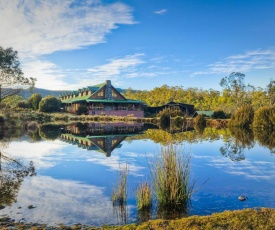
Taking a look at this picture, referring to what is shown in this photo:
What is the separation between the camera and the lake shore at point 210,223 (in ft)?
17.8

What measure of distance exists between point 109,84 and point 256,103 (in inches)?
1312

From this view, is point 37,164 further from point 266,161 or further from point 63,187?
point 266,161

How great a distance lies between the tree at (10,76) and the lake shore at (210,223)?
38952 millimetres

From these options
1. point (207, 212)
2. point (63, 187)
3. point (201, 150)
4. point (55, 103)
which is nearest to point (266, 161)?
point (201, 150)

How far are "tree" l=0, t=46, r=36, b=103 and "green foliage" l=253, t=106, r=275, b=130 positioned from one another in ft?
102

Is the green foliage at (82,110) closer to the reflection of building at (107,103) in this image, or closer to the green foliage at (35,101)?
the reflection of building at (107,103)

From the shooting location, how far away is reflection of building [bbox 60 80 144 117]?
5894 cm

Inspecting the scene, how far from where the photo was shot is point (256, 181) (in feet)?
33.3

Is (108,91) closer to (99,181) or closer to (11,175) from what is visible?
(11,175)

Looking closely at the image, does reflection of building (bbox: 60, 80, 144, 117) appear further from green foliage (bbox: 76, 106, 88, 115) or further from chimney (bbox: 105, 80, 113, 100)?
green foliage (bbox: 76, 106, 88, 115)

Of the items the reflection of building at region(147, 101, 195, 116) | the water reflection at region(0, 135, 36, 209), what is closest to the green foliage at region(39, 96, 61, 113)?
the reflection of building at region(147, 101, 195, 116)

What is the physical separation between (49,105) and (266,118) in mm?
41254

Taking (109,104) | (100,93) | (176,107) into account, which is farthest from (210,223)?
(100,93)

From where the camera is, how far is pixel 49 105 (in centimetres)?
5900
